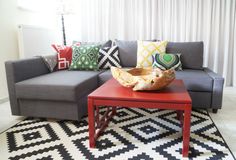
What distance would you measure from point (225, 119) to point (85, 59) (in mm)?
1735

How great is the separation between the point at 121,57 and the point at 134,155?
161 cm

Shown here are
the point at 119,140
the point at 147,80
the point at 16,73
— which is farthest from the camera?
the point at 16,73

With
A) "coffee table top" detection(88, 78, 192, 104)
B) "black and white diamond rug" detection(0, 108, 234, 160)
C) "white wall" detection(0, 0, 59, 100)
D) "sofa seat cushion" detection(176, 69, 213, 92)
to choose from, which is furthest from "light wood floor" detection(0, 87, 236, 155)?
"coffee table top" detection(88, 78, 192, 104)

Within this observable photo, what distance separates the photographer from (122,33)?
11.6 ft

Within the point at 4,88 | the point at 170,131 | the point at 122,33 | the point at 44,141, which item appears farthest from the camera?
the point at 122,33

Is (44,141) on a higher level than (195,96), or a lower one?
lower

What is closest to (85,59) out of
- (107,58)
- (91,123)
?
(107,58)

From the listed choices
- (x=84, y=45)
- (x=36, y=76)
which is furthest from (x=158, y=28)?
(x=36, y=76)

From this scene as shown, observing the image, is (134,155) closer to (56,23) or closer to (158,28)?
(158,28)

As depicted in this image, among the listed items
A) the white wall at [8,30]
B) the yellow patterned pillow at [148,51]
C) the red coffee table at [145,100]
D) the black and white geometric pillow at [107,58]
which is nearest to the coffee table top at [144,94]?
the red coffee table at [145,100]

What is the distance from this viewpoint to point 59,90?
2.01 metres

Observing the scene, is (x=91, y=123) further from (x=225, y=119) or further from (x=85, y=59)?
(x=225, y=119)

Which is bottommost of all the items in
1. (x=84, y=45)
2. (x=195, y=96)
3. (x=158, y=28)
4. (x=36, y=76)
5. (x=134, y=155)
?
(x=134, y=155)

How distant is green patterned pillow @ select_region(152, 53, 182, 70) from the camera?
2541mm
